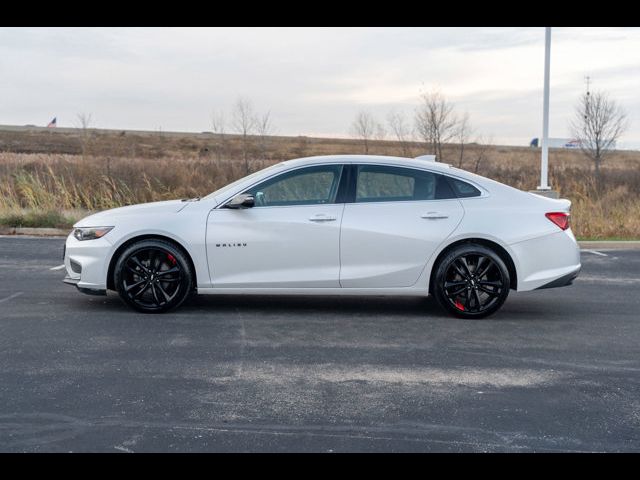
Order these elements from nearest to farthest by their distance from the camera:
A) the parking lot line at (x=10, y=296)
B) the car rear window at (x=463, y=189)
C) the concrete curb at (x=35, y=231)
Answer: the car rear window at (x=463, y=189) < the parking lot line at (x=10, y=296) < the concrete curb at (x=35, y=231)

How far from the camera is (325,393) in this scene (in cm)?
540

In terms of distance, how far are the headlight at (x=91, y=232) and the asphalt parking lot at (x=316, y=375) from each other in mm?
778

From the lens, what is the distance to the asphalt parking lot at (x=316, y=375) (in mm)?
4566

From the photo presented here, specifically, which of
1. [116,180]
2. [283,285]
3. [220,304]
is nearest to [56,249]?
[220,304]

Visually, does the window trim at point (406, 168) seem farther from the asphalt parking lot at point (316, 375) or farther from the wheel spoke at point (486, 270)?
the asphalt parking lot at point (316, 375)

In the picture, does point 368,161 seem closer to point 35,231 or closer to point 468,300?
point 468,300

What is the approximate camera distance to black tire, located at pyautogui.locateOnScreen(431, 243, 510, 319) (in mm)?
7754

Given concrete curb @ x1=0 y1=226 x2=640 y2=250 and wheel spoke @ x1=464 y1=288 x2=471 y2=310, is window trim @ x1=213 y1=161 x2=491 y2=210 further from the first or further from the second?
concrete curb @ x1=0 y1=226 x2=640 y2=250

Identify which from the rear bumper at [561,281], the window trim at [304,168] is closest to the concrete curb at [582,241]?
the rear bumper at [561,281]

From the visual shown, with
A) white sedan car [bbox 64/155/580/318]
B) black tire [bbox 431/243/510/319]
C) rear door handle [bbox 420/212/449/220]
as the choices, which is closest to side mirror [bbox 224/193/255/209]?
white sedan car [bbox 64/155/580/318]

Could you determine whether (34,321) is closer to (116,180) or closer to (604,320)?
(604,320)

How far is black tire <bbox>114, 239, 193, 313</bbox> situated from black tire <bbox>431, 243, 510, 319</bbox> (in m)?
2.52

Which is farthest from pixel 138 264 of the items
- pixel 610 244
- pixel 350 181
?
pixel 610 244
